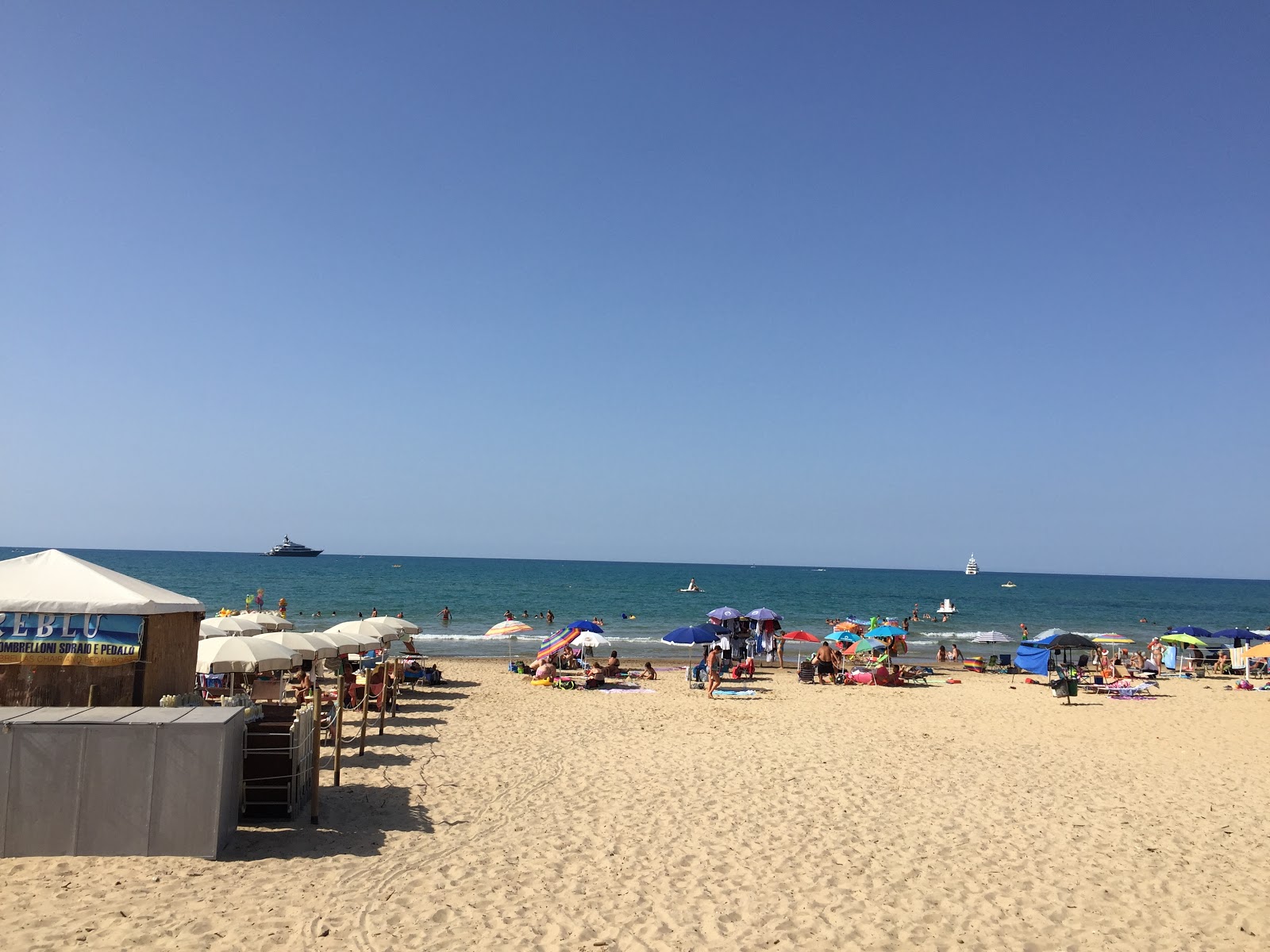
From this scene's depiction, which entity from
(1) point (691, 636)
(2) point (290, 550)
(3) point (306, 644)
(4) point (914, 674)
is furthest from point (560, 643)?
(2) point (290, 550)

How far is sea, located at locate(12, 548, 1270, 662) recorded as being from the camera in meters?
43.6

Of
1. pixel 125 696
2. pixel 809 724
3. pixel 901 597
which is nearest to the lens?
pixel 125 696

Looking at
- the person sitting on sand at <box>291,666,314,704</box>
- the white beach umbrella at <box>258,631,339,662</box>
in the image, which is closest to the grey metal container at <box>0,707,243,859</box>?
the white beach umbrella at <box>258,631,339,662</box>

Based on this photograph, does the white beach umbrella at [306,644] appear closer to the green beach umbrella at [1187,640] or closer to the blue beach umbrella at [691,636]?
the blue beach umbrella at [691,636]

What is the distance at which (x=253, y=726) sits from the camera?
901 cm

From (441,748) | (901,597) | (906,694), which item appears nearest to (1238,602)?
(901,597)

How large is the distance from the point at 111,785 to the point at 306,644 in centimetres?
841

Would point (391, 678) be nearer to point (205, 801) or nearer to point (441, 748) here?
point (441, 748)

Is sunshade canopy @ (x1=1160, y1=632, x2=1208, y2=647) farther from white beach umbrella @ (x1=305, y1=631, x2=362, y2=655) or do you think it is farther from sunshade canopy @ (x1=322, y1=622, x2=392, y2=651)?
white beach umbrella @ (x1=305, y1=631, x2=362, y2=655)

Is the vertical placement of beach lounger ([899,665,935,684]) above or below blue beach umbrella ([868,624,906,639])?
below

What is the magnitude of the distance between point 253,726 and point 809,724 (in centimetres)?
1080

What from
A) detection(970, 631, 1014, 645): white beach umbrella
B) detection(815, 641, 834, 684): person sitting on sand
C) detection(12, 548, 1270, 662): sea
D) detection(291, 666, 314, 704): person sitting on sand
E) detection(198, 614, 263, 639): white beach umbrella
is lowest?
detection(12, 548, 1270, 662): sea

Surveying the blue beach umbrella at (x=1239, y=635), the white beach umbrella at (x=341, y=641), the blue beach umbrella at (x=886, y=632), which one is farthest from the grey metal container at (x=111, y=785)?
the blue beach umbrella at (x=1239, y=635)

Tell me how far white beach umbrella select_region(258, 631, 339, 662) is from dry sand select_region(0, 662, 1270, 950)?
2.45 meters
